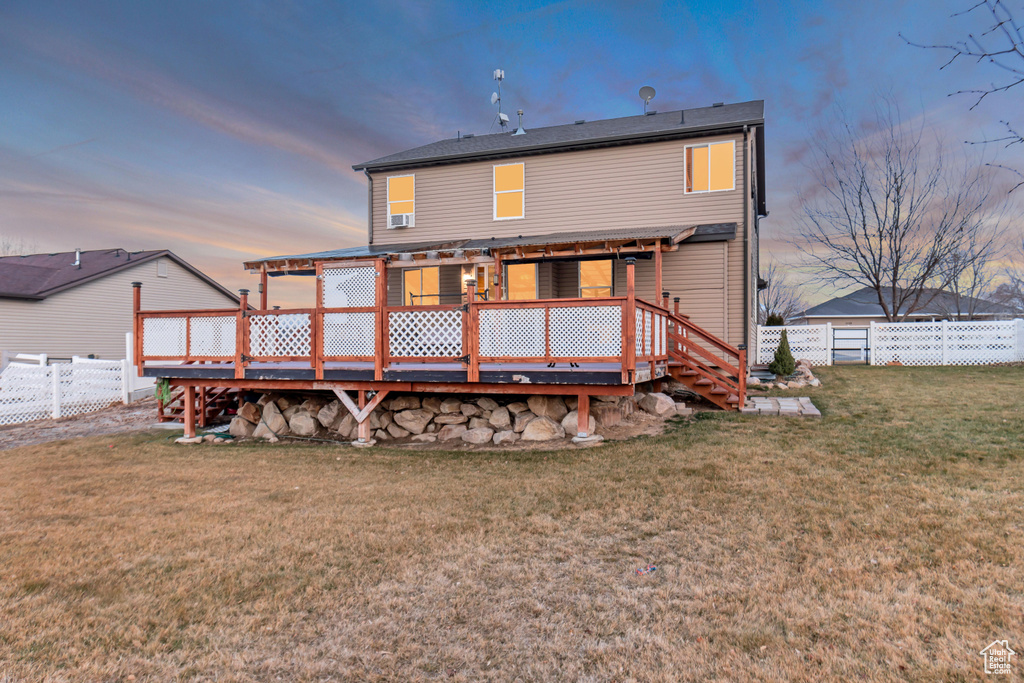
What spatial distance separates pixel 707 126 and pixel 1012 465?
29.5ft

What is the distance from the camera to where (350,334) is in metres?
7.86

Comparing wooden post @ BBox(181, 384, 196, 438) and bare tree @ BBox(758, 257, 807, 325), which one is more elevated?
bare tree @ BBox(758, 257, 807, 325)

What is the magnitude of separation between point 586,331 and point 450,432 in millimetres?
2848

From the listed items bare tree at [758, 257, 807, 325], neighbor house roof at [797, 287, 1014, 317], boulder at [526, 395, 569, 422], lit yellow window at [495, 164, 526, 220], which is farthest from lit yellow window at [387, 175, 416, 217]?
bare tree at [758, 257, 807, 325]

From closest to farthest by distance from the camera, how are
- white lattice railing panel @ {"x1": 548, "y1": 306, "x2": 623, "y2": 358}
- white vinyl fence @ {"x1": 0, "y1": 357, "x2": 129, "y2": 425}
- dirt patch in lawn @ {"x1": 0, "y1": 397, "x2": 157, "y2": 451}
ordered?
white lattice railing panel @ {"x1": 548, "y1": 306, "x2": 623, "y2": 358} → dirt patch in lawn @ {"x1": 0, "y1": 397, "x2": 157, "y2": 451} → white vinyl fence @ {"x1": 0, "y1": 357, "x2": 129, "y2": 425}

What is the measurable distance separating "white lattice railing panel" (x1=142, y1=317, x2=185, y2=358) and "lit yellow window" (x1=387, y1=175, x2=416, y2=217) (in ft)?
22.4

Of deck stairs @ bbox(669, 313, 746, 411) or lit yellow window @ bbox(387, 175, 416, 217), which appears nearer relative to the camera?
deck stairs @ bbox(669, 313, 746, 411)

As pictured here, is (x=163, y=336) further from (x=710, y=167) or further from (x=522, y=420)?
(x=710, y=167)

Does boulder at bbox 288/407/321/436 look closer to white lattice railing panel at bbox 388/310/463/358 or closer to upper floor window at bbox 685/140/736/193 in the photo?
white lattice railing panel at bbox 388/310/463/358

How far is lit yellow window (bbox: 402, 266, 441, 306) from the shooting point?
1358 cm

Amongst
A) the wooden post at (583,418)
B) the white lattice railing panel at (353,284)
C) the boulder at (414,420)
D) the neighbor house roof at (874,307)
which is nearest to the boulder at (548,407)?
the wooden post at (583,418)

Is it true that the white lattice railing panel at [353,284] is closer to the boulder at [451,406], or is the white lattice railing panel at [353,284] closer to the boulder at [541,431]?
the boulder at [451,406]

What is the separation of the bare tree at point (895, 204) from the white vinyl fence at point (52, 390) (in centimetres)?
2430

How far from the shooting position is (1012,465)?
16.8 ft
